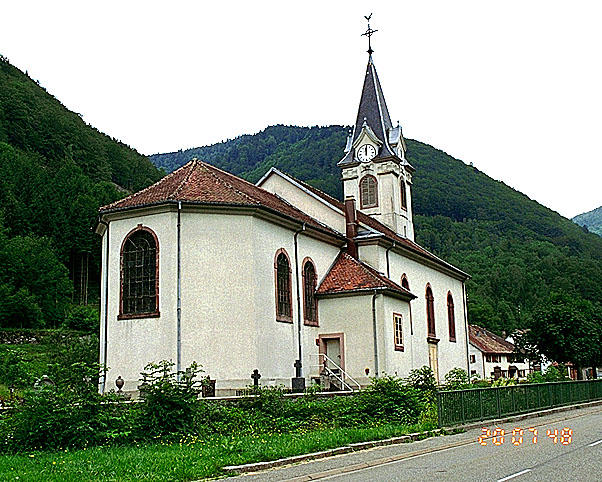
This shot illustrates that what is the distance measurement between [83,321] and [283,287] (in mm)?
42176

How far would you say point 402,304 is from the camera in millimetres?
37312

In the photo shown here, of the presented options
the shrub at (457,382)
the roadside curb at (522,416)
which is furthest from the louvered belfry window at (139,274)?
the roadside curb at (522,416)

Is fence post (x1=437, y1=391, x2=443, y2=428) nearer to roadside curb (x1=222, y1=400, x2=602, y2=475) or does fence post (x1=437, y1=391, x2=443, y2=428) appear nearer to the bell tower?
roadside curb (x1=222, y1=400, x2=602, y2=475)

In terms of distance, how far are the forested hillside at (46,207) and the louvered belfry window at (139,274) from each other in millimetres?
45228

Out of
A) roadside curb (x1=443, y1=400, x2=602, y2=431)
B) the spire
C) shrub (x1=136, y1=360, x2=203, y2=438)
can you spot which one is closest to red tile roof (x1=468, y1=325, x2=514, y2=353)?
the spire

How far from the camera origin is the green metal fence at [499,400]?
2280cm

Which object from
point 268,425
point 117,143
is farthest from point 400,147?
point 117,143

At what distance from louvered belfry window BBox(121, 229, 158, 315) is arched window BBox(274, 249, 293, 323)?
16.8 feet

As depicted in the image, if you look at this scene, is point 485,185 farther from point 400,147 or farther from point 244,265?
point 244,265

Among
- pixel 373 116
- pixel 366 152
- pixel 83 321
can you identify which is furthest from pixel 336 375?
pixel 83 321

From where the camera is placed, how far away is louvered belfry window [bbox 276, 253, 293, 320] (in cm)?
3206
